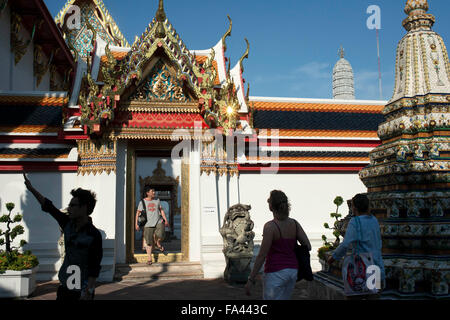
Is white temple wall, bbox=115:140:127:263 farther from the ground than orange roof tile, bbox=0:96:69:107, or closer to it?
closer to it

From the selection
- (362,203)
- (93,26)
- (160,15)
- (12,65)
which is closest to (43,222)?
(160,15)

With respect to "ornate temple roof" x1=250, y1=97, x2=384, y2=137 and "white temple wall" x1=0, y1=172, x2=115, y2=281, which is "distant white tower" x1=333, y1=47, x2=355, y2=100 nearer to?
"ornate temple roof" x1=250, y1=97, x2=384, y2=137

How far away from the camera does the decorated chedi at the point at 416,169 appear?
463 cm

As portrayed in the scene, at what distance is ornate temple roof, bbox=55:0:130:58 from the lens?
1730 cm

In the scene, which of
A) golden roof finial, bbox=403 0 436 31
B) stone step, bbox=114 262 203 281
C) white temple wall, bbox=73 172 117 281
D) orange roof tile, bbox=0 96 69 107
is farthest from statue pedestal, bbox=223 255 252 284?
orange roof tile, bbox=0 96 69 107

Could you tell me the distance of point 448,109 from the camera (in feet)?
16.6

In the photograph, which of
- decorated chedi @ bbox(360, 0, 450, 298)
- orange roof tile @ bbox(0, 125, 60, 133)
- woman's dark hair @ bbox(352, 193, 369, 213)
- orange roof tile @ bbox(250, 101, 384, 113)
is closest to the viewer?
woman's dark hair @ bbox(352, 193, 369, 213)

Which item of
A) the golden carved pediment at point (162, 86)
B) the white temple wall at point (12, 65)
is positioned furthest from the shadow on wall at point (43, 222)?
the white temple wall at point (12, 65)

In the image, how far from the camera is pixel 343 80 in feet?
145

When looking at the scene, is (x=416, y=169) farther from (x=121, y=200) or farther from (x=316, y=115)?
(x=316, y=115)

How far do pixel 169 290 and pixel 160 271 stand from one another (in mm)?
1470

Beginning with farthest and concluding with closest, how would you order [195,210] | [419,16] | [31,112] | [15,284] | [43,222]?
[31,112] → [195,210] → [43,222] → [15,284] → [419,16]

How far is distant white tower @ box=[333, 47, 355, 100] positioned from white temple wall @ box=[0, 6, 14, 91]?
3610 cm
